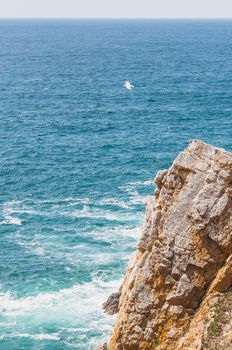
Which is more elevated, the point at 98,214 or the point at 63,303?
the point at 98,214

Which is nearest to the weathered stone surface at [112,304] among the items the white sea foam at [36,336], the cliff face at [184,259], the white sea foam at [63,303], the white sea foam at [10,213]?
the white sea foam at [63,303]

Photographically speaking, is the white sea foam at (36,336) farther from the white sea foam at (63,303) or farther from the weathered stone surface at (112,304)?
the weathered stone surface at (112,304)

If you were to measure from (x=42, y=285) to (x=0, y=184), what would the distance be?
40.2m

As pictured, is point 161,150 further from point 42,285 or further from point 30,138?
point 42,285

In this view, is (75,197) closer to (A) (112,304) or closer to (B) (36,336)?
(A) (112,304)

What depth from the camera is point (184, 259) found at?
2010 inches

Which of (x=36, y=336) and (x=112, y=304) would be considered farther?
(x=112, y=304)

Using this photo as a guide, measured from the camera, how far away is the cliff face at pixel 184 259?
49.9 metres

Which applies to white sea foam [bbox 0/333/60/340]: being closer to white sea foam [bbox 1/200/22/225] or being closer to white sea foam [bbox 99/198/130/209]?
white sea foam [bbox 1/200/22/225]

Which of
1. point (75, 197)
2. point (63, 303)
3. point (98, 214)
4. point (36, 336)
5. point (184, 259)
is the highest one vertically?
point (184, 259)

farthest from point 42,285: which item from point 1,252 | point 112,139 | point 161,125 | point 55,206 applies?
point 161,125

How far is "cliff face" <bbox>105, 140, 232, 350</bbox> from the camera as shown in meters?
49.9

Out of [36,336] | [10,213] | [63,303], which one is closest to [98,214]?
[10,213]

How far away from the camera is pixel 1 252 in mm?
97688
